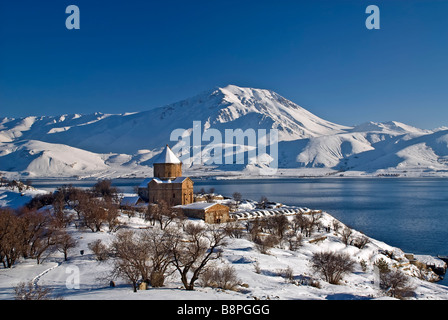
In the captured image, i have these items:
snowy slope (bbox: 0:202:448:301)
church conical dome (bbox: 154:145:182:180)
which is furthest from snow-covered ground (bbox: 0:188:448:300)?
church conical dome (bbox: 154:145:182:180)

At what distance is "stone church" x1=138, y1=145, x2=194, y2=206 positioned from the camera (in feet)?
128

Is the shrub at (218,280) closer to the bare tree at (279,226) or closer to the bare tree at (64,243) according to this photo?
the bare tree at (64,243)

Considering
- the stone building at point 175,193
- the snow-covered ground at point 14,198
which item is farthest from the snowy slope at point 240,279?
the snow-covered ground at point 14,198

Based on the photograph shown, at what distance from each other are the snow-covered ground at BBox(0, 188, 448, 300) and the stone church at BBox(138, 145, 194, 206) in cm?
1379

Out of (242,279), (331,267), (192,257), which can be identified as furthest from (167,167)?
(192,257)

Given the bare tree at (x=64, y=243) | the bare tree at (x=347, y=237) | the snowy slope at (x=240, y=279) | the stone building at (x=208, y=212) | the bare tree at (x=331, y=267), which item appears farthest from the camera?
the stone building at (x=208, y=212)

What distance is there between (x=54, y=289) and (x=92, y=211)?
14.3 metres

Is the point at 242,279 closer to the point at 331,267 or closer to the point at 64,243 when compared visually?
the point at 331,267

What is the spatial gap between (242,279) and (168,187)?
24.7 metres

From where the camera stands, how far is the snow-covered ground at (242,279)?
11.8m

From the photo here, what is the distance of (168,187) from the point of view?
129 ft

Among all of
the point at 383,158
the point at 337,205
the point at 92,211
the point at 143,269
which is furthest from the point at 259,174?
the point at 143,269

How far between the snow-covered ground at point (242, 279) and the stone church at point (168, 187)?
13.8 meters

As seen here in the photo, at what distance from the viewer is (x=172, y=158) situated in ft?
137
